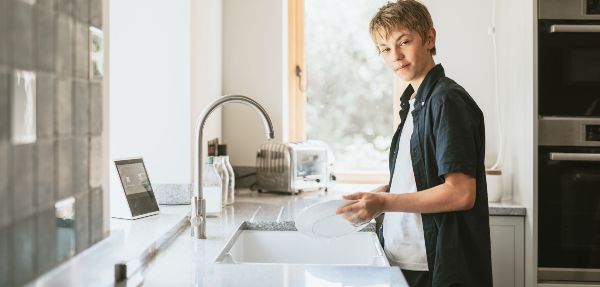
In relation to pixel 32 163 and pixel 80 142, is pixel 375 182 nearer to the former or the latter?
pixel 80 142

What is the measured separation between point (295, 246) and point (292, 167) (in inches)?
27.9

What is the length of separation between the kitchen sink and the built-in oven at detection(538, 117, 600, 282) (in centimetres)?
83

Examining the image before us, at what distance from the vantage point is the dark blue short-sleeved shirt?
5.76ft

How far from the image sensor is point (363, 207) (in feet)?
5.77

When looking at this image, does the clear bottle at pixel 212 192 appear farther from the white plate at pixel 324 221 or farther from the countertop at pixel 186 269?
the white plate at pixel 324 221

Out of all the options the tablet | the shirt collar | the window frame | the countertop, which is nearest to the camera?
the countertop

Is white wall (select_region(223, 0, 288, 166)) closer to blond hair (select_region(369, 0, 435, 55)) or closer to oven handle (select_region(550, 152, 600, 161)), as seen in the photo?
oven handle (select_region(550, 152, 600, 161))

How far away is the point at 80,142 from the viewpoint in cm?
149

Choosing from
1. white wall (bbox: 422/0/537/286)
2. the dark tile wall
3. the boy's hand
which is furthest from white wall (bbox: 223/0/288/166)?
the dark tile wall

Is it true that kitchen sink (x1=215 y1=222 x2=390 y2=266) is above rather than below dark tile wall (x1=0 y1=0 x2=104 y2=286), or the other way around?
below

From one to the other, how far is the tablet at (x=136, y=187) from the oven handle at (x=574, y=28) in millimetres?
1655

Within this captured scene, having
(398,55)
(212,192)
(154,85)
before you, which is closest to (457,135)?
(398,55)

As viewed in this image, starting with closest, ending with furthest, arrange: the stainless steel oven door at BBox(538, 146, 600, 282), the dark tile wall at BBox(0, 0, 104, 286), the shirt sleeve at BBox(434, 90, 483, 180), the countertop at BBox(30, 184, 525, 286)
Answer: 1. the dark tile wall at BBox(0, 0, 104, 286)
2. the countertop at BBox(30, 184, 525, 286)
3. the shirt sleeve at BBox(434, 90, 483, 180)
4. the stainless steel oven door at BBox(538, 146, 600, 282)

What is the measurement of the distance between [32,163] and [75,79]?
0.98 ft
